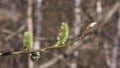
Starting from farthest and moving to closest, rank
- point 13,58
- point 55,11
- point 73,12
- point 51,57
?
point 51,57 → point 73,12 → point 55,11 → point 13,58

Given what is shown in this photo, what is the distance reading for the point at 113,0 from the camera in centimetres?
491

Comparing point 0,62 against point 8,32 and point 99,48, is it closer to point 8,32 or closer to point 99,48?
point 8,32

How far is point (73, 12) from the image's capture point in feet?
15.3

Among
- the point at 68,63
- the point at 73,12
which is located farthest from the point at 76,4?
the point at 68,63

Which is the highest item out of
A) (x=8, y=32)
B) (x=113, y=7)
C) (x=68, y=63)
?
(x=113, y=7)

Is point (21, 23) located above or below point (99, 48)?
above

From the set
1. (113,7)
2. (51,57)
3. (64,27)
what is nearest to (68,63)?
(51,57)

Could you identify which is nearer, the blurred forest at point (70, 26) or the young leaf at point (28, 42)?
the young leaf at point (28, 42)

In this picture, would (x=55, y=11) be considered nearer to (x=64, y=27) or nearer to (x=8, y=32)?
(x=8, y=32)

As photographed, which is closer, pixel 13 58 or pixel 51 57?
pixel 13 58

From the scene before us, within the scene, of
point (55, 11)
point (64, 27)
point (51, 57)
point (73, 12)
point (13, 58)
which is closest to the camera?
point (64, 27)

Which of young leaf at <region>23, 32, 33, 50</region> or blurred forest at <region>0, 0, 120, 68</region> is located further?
blurred forest at <region>0, 0, 120, 68</region>

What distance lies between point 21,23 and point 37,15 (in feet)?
2.58

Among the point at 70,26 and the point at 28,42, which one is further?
the point at 70,26
